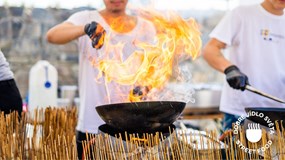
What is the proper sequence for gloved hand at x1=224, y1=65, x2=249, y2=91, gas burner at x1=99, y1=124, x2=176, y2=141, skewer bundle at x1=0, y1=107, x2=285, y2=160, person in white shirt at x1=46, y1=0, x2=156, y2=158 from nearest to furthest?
skewer bundle at x1=0, y1=107, x2=285, y2=160 < gas burner at x1=99, y1=124, x2=176, y2=141 < gloved hand at x1=224, y1=65, x2=249, y2=91 < person in white shirt at x1=46, y1=0, x2=156, y2=158

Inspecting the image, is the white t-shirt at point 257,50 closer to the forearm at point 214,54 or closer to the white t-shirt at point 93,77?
the forearm at point 214,54

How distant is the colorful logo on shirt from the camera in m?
3.08

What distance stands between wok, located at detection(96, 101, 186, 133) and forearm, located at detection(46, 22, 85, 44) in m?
0.73

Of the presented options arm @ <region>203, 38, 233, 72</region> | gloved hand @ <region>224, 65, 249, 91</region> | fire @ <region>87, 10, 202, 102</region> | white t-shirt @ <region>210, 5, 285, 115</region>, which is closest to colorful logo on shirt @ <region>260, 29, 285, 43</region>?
white t-shirt @ <region>210, 5, 285, 115</region>

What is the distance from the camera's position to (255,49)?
10.1 feet

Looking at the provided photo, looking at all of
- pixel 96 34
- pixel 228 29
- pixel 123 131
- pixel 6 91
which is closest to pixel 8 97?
pixel 6 91

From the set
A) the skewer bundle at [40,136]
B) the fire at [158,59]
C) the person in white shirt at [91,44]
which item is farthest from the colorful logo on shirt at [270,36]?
the skewer bundle at [40,136]

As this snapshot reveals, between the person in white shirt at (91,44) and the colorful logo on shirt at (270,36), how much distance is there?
84cm

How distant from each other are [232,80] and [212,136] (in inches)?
26.1

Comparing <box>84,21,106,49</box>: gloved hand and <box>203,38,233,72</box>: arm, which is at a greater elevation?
<box>84,21,106,49</box>: gloved hand

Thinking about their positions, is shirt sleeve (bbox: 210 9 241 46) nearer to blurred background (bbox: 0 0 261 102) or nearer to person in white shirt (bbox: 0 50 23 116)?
person in white shirt (bbox: 0 50 23 116)

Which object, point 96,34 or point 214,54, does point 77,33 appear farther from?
point 214,54

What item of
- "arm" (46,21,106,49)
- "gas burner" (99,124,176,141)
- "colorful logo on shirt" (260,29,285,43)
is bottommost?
"gas burner" (99,124,176,141)

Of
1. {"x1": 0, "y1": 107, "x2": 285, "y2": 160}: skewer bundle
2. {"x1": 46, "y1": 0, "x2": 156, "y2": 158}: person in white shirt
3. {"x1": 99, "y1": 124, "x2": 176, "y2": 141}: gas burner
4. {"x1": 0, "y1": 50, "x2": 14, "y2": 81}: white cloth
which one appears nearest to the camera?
{"x1": 0, "y1": 107, "x2": 285, "y2": 160}: skewer bundle
